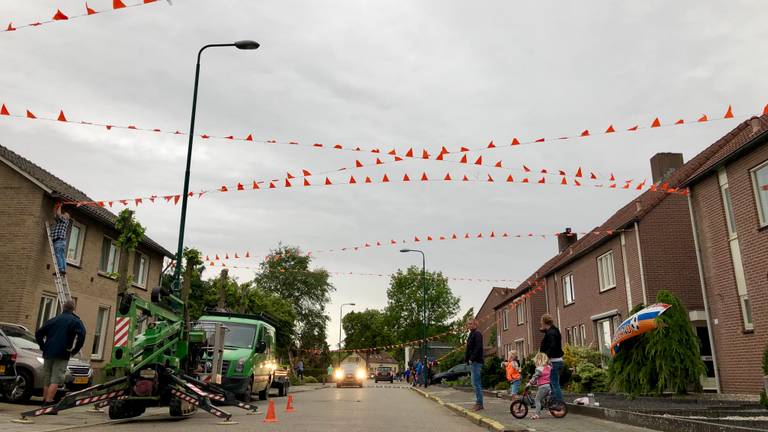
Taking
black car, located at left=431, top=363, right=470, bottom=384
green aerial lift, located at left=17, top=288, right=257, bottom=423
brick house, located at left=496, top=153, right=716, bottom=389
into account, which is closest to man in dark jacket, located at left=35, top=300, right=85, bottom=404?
green aerial lift, located at left=17, top=288, right=257, bottom=423

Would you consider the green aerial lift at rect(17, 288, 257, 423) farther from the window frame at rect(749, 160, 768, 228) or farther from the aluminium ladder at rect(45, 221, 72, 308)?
the window frame at rect(749, 160, 768, 228)

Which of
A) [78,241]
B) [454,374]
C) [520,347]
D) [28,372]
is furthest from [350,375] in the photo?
[28,372]

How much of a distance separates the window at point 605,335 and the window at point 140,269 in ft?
63.0

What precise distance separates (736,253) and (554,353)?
731cm

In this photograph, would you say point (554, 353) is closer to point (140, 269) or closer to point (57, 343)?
point (57, 343)

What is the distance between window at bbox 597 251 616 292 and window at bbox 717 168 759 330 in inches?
313

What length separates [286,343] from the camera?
133ft

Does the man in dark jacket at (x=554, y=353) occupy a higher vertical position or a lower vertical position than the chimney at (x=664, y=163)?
lower

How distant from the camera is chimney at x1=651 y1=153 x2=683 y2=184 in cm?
2586

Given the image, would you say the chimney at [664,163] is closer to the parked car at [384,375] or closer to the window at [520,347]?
the window at [520,347]

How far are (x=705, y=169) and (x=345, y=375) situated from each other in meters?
29.6

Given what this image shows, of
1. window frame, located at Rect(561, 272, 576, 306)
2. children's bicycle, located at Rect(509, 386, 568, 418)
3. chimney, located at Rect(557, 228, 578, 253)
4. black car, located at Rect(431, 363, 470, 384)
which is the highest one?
chimney, located at Rect(557, 228, 578, 253)

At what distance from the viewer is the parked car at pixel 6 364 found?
38.1 ft

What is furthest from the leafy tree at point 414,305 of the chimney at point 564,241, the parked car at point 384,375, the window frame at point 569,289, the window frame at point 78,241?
the window frame at point 78,241
